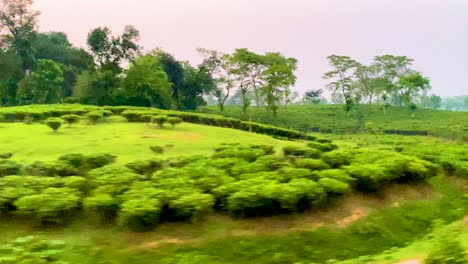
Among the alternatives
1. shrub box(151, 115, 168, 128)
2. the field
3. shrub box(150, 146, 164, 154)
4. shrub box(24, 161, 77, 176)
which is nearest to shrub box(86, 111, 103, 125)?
shrub box(151, 115, 168, 128)

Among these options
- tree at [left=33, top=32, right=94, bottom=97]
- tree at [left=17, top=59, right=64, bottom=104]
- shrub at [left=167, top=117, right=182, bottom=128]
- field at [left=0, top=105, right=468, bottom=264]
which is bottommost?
field at [left=0, top=105, right=468, bottom=264]

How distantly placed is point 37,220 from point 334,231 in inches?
239

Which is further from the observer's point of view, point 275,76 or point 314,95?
point 314,95

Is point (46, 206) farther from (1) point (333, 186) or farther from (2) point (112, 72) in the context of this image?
(2) point (112, 72)

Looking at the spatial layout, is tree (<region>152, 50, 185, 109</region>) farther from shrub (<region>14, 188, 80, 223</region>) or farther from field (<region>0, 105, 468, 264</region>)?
shrub (<region>14, 188, 80, 223</region>)

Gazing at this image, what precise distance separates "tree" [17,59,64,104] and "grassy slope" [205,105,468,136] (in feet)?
51.4

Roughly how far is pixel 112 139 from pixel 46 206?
13.2m

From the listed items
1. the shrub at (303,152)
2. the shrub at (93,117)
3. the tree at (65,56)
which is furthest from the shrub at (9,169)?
the tree at (65,56)

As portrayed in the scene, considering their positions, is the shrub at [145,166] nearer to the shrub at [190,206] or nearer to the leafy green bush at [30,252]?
the shrub at [190,206]

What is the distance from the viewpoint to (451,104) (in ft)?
470

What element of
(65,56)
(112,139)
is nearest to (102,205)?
(112,139)

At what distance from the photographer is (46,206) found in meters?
9.41

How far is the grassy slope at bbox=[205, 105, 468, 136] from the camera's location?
156ft

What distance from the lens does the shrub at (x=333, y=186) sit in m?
11.6
